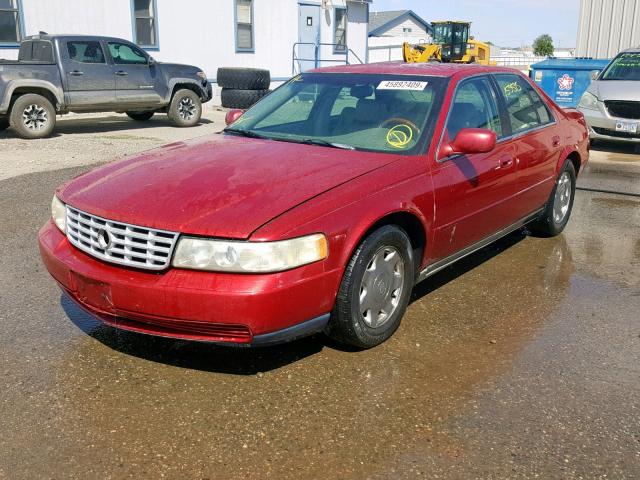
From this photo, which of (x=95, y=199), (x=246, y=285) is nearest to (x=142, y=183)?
(x=95, y=199)

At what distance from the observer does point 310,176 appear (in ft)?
11.6

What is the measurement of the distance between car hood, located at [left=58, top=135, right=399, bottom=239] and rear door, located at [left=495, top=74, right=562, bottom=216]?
153cm

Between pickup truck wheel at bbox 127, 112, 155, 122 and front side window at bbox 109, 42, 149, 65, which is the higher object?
front side window at bbox 109, 42, 149, 65

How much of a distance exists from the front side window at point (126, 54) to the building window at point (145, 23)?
151 inches

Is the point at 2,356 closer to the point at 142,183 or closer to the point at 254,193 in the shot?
the point at 142,183

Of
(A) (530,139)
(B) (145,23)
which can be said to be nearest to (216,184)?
(A) (530,139)

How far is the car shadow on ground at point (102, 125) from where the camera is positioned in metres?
13.5

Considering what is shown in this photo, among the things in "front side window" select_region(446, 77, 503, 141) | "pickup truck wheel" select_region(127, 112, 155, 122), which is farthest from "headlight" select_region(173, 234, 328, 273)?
"pickup truck wheel" select_region(127, 112, 155, 122)

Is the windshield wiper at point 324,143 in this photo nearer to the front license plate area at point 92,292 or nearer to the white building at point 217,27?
the front license plate area at point 92,292

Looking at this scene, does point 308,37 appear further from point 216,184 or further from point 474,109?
point 216,184

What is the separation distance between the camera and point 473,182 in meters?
4.29

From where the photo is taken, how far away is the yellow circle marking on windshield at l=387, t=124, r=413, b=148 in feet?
13.3

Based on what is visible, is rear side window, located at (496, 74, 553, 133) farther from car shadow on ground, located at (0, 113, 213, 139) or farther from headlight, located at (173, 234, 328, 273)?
car shadow on ground, located at (0, 113, 213, 139)

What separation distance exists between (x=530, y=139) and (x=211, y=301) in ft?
10.4
